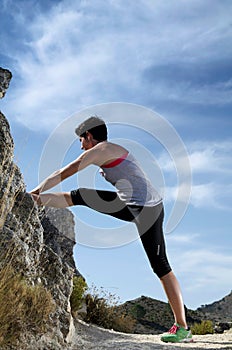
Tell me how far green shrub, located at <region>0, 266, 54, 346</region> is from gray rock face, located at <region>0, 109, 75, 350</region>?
5.9 inches

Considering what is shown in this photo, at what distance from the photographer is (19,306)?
4789mm

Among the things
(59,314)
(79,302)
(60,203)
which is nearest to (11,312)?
(59,314)

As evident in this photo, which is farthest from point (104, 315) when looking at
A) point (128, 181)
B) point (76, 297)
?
point (128, 181)

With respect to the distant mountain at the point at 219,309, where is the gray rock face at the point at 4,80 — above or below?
above

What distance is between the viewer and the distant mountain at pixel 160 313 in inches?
470

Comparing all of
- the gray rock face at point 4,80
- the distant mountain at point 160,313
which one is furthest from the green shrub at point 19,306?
the distant mountain at point 160,313

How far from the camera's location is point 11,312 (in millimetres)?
4688

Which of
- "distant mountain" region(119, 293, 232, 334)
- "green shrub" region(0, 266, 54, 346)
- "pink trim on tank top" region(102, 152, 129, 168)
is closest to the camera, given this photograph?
"green shrub" region(0, 266, 54, 346)

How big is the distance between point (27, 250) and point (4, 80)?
227 centimetres

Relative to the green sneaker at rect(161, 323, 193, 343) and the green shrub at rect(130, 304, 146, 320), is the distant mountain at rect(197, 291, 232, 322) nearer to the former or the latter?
the green shrub at rect(130, 304, 146, 320)

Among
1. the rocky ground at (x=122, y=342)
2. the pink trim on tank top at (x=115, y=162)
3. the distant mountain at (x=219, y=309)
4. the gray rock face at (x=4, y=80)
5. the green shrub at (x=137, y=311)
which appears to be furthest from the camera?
the distant mountain at (x=219, y=309)

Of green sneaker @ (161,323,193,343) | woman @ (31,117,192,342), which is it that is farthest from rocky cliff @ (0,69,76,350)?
green sneaker @ (161,323,193,343)

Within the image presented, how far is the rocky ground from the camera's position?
19.5 ft

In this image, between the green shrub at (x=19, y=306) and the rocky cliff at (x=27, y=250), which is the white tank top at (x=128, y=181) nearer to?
the rocky cliff at (x=27, y=250)
